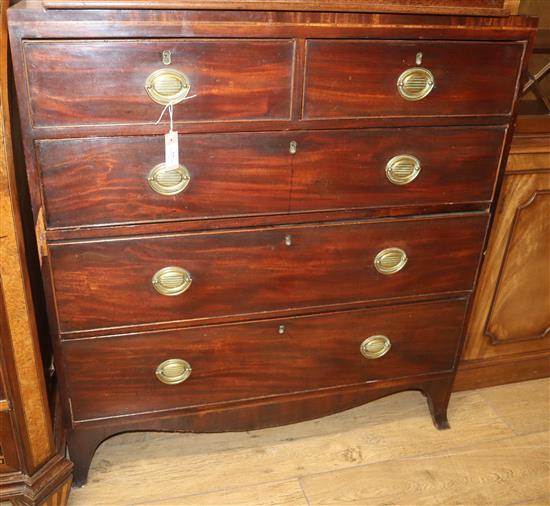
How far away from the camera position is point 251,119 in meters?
1.14

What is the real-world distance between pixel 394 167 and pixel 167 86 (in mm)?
521

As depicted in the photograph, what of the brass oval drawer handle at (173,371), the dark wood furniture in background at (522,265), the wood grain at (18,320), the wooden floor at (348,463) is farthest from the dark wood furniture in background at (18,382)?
the dark wood furniture in background at (522,265)

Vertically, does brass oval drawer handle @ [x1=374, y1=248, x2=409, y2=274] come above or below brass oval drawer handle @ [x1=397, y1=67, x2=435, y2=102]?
below

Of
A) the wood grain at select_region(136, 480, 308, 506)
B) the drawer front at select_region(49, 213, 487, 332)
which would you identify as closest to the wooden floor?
the wood grain at select_region(136, 480, 308, 506)

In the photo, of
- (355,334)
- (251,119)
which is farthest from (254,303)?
(251,119)

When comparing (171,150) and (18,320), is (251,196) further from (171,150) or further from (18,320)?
(18,320)

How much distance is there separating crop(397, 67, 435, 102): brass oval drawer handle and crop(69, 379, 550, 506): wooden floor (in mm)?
976

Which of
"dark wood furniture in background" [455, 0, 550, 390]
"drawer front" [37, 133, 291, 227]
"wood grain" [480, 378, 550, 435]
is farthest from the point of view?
"wood grain" [480, 378, 550, 435]

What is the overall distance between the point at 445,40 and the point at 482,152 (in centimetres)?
28

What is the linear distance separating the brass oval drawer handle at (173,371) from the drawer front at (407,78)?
641mm

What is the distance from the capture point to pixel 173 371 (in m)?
1.35

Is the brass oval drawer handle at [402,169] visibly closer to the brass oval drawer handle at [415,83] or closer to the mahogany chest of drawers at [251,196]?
the mahogany chest of drawers at [251,196]

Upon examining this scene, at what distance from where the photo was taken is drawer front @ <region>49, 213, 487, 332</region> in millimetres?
1208

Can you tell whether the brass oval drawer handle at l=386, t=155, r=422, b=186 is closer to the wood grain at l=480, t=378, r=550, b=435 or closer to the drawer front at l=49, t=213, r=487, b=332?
the drawer front at l=49, t=213, r=487, b=332
